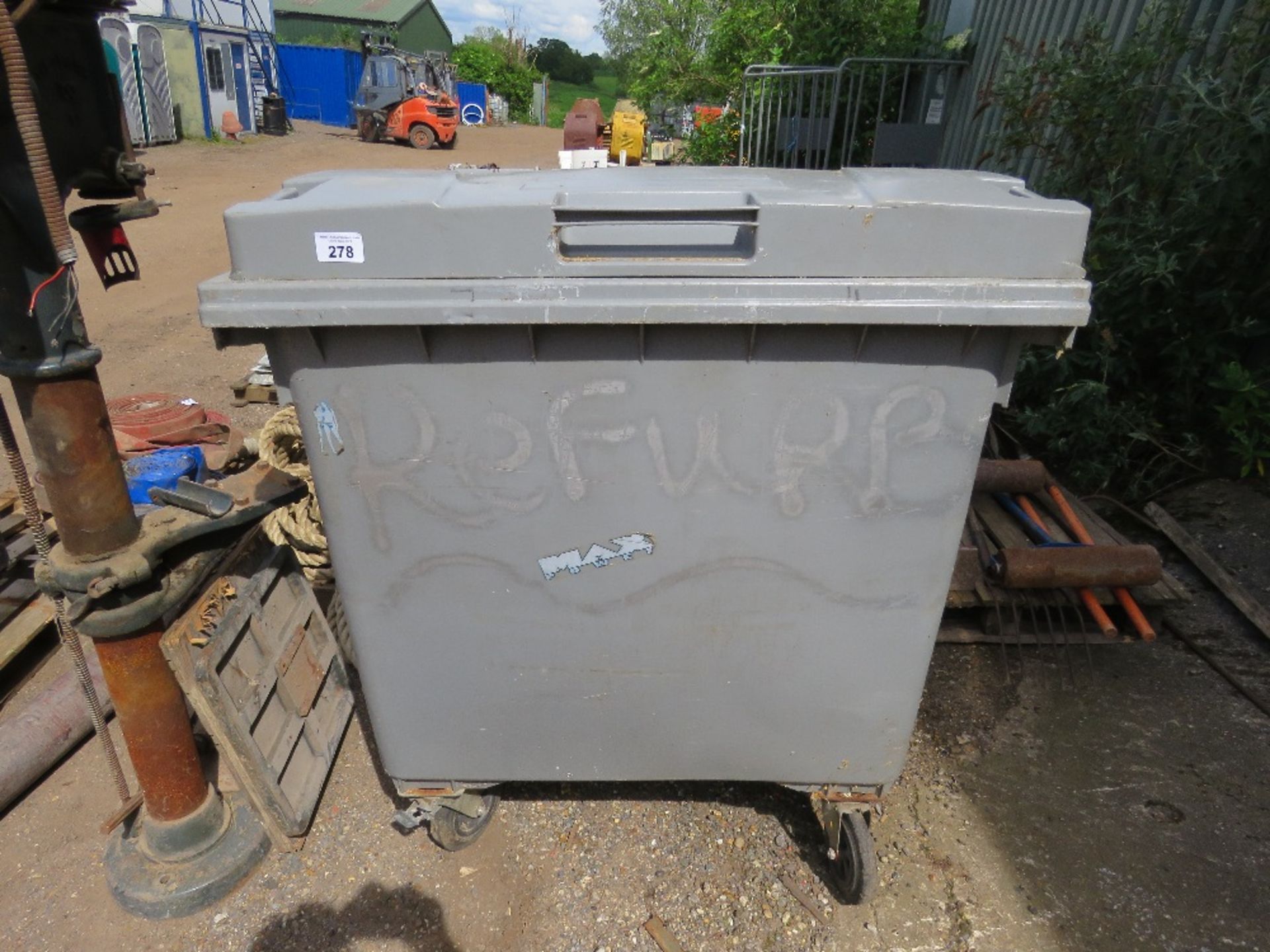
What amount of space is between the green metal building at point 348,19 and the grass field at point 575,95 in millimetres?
6560

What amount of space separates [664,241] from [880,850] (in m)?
1.76

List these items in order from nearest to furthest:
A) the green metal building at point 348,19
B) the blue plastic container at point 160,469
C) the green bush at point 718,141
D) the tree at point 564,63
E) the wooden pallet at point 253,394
→ the blue plastic container at point 160,469, the wooden pallet at point 253,394, the green bush at point 718,141, the green metal building at point 348,19, the tree at point 564,63

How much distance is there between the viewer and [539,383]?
153cm

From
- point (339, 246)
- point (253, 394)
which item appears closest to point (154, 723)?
point (339, 246)

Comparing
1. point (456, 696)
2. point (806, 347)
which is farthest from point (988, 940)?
point (806, 347)

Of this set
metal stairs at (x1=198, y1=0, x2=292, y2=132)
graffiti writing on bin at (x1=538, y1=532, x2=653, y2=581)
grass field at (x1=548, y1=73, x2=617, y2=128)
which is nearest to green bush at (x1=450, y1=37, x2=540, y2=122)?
grass field at (x1=548, y1=73, x2=617, y2=128)

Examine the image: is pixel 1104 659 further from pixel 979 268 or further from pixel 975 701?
pixel 979 268

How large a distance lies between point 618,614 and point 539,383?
567mm

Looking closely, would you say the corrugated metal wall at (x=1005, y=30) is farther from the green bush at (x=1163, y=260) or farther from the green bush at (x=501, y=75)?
the green bush at (x=501, y=75)

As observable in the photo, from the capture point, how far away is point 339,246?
4.79 feet

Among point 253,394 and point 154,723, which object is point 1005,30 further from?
point 154,723

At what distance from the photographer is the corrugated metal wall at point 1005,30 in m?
3.91

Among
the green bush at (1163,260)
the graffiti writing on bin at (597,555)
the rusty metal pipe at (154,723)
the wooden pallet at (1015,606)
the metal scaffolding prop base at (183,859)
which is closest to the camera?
the graffiti writing on bin at (597,555)

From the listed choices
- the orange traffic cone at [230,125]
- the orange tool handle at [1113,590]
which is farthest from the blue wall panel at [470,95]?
the orange tool handle at [1113,590]
